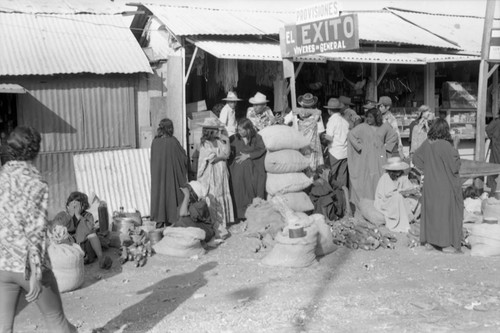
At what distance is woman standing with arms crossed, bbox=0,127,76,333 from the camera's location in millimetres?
4082

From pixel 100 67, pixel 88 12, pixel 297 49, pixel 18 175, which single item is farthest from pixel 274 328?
pixel 88 12

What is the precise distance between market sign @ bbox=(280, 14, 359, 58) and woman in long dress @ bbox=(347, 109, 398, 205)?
1.57 m

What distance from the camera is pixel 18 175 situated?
418 centimetres

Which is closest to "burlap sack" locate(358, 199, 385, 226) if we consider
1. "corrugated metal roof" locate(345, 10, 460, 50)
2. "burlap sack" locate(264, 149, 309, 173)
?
"burlap sack" locate(264, 149, 309, 173)

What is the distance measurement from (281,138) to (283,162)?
0.37m

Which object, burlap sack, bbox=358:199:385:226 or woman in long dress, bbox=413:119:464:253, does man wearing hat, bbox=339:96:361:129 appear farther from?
woman in long dress, bbox=413:119:464:253

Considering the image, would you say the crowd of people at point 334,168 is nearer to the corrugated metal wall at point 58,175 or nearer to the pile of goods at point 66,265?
the corrugated metal wall at point 58,175

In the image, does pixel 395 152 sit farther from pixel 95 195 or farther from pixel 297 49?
pixel 95 195

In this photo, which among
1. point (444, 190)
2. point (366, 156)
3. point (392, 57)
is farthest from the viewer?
point (392, 57)

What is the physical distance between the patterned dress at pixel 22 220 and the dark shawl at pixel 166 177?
491 centimetres

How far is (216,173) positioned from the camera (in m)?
9.24

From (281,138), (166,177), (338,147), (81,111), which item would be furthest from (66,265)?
(338,147)

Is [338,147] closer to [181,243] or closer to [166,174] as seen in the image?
[166,174]

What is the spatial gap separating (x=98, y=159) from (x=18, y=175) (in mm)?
6114
